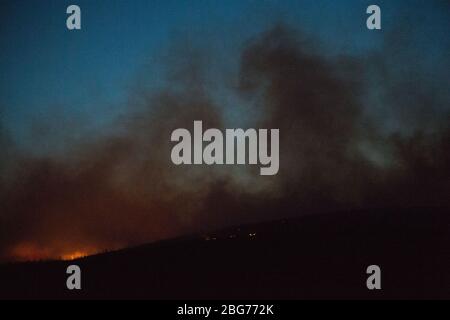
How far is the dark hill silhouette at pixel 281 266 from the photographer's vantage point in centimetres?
553

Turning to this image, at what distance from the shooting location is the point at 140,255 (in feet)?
18.5

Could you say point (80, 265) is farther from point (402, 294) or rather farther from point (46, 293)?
point (402, 294)

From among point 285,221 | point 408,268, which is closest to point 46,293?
point 285,221

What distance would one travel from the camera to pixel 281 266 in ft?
18.4

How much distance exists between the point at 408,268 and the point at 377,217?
451mm

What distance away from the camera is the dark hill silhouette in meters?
5.53

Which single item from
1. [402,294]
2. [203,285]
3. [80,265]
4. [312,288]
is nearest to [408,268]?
[402,294]

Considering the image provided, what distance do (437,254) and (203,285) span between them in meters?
1.78

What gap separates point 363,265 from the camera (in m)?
5.54
